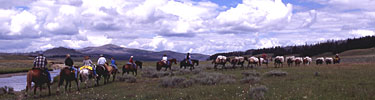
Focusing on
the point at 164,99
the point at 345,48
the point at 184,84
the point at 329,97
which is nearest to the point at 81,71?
the point at 184,84

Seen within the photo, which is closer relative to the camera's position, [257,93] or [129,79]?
[257,93]

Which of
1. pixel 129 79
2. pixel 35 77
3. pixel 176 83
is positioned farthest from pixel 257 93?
pixel 129 79

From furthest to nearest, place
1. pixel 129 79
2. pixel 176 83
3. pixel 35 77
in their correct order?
pixel 129 79, pixel 176 83, pixel 35 77

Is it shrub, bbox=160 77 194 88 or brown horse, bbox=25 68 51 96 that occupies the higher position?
brown horse, bbox=25 68 51 96

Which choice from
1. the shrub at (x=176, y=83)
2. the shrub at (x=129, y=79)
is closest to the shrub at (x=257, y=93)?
the shrub at (x=176, y=83)

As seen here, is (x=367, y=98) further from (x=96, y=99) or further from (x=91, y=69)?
(x=91, y=69)

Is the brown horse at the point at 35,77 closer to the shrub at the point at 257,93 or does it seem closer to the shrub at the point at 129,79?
the shrub at the point at 129,79

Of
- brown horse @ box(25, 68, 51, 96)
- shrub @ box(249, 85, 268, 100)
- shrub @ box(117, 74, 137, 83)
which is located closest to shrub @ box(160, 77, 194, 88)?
shrub @ box(117, 74, 137, 83)

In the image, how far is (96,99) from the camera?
1287cm

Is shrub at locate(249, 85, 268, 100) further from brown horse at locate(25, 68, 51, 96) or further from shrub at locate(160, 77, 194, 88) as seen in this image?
brown horse at locate(25, 68, 51, 96)

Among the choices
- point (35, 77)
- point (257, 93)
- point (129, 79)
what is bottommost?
point (129, 79)

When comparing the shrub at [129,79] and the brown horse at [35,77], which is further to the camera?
the shrub at [129,79]

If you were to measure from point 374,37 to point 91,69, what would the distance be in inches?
4975

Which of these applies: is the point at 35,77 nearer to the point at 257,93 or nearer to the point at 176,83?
the point at 176,83
